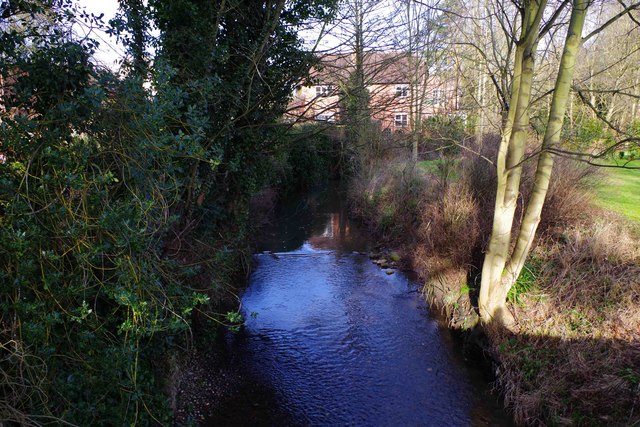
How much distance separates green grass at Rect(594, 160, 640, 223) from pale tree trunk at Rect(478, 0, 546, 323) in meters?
3.47

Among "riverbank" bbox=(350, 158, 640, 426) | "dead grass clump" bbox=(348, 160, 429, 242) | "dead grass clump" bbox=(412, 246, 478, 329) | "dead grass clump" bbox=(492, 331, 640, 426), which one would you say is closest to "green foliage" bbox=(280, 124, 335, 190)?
"dead grass clump" bbox=(348, 160, 429, 242)

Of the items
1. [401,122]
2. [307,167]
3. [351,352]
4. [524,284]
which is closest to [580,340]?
[524,284]

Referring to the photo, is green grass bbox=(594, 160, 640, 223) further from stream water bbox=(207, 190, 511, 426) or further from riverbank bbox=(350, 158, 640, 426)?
stream water bbox=(207, 190, 511, 426)

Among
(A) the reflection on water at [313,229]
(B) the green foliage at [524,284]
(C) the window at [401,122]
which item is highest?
(C) the window at [401,122]

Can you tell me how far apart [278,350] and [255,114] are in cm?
464

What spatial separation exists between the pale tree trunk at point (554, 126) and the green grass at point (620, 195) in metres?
3.34

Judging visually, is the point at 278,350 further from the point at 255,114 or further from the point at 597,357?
the point at 597,357

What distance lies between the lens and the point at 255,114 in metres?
8.45

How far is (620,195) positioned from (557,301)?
237 inches

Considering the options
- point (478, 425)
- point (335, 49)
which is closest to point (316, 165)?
point (335, 49)

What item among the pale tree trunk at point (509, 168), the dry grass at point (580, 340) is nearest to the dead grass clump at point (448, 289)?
the pale tree trunk at point (509, 168)

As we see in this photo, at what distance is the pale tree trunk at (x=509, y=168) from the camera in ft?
24.8

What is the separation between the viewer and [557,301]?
7.69m

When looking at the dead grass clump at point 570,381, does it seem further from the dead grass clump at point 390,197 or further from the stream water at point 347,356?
the dead grass clump at point 390,197
